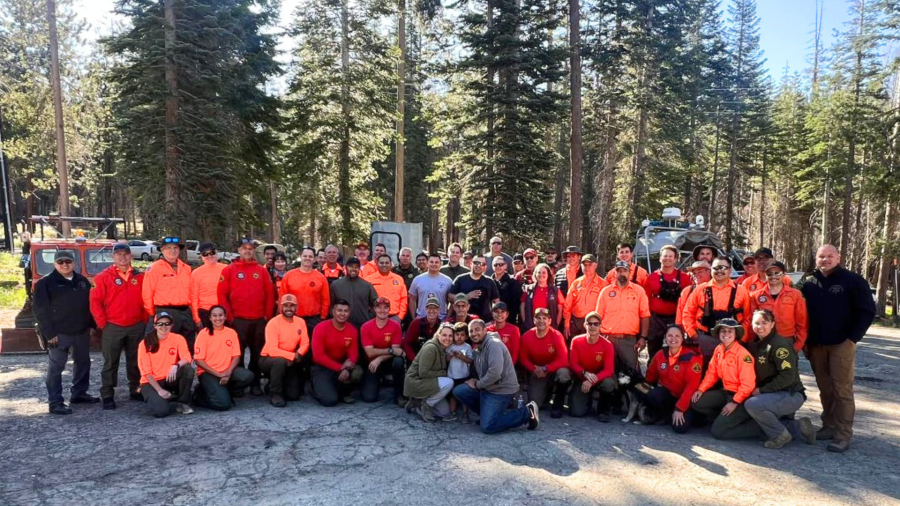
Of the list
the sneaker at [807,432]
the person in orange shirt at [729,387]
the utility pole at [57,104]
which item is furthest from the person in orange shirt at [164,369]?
the utility pole at [57,104]

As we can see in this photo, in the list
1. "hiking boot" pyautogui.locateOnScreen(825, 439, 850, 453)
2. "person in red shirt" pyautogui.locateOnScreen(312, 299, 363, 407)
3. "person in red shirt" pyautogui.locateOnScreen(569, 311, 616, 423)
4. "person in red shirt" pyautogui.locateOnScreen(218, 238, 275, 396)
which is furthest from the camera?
"person in red shirt" pyautogui.locateOnScreen(218, 238, 275, 396)

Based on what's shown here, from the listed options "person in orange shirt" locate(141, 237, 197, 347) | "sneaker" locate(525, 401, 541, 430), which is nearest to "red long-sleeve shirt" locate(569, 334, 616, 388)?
"sneaker" locate(525, 401, 541, 430)

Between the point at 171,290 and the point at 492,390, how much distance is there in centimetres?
428

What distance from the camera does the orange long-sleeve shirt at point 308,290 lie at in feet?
24.5

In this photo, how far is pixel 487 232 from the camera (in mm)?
18328

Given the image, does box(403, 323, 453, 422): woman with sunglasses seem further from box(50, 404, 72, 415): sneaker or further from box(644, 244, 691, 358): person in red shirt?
box(50, 404, 72, 415): sneaker

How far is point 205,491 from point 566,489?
2911mm

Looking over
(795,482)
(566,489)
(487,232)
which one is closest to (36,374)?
(566,489)

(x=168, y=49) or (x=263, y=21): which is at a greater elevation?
(x=263, y=21)

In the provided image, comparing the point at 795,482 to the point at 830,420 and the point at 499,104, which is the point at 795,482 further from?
the point at 499,104

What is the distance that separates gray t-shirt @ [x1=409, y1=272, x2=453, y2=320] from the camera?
25.3ft

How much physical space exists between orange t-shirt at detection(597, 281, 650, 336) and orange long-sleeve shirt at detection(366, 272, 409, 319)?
2.84 metres

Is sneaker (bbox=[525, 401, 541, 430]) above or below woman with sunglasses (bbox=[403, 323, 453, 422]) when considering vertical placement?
below

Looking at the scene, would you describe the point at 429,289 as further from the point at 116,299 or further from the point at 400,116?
the point at 400,116
